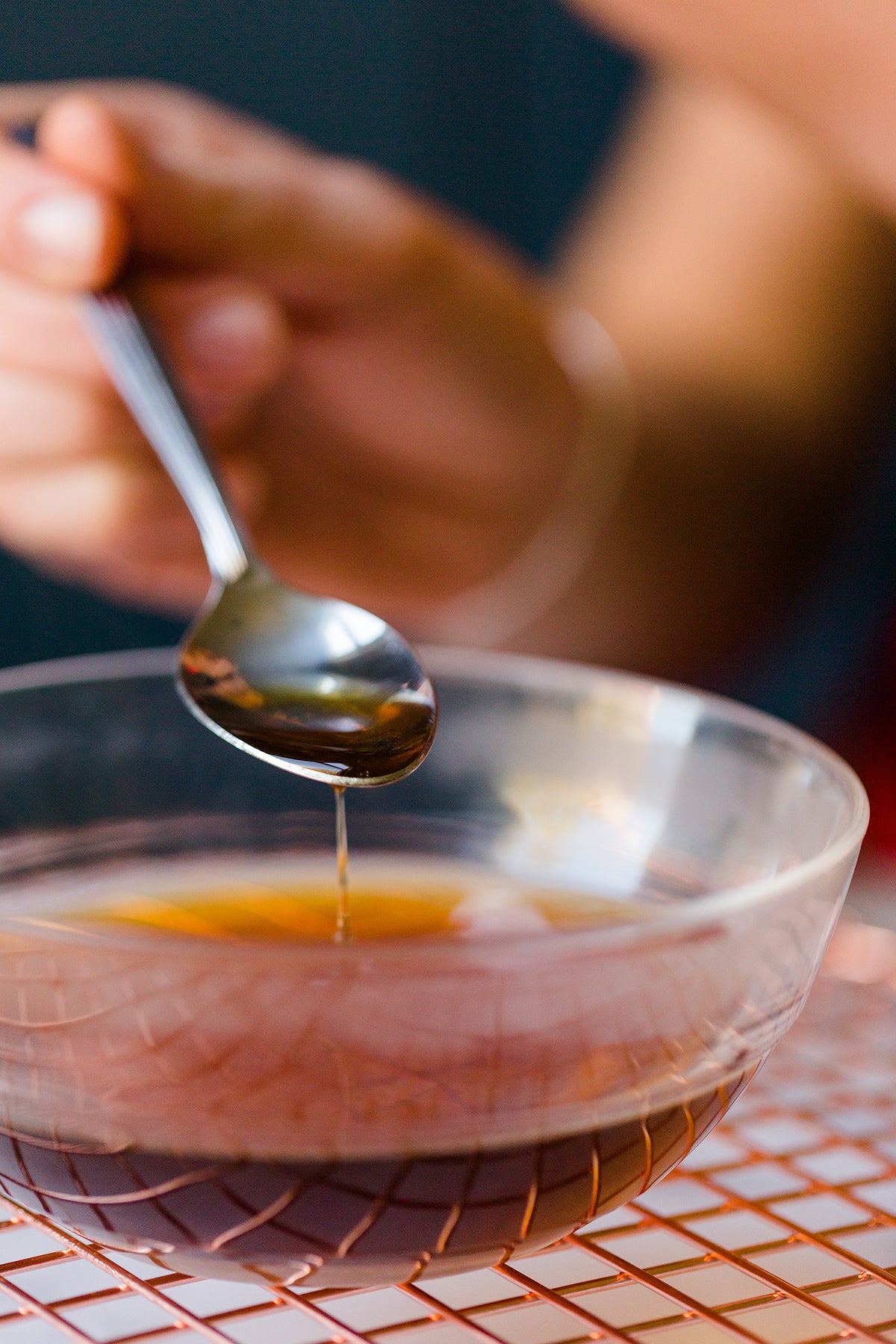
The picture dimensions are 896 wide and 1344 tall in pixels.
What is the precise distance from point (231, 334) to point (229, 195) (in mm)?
50

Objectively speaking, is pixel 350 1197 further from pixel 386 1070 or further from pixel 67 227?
pixel 67 227

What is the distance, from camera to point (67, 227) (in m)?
0.41

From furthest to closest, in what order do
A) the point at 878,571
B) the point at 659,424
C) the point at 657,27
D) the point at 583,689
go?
the point at 878,571 < the point at 659,424 < the point at 657,27 < the point at 583,689

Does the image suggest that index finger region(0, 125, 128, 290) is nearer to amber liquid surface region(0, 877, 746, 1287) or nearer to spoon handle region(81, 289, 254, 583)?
spoon handle region(81, 289, 254, 583)

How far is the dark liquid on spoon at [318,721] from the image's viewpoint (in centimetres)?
35

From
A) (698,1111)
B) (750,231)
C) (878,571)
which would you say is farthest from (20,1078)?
(878,571)

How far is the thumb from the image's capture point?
430 mm

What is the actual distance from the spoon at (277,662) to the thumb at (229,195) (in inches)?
2.5

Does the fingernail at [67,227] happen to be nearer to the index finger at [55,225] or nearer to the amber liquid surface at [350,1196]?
the index finger at [55,225]

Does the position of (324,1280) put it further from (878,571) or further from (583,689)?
(878,571)

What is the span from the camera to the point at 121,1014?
0.20m

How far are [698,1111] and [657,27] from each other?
→ 56 centimetres

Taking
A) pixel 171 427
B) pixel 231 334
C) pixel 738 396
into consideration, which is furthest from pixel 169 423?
pixel 738 396

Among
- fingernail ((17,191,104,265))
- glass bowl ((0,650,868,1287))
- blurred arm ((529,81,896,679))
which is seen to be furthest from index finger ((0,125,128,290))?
blurred arm ((529,81,896,679))
